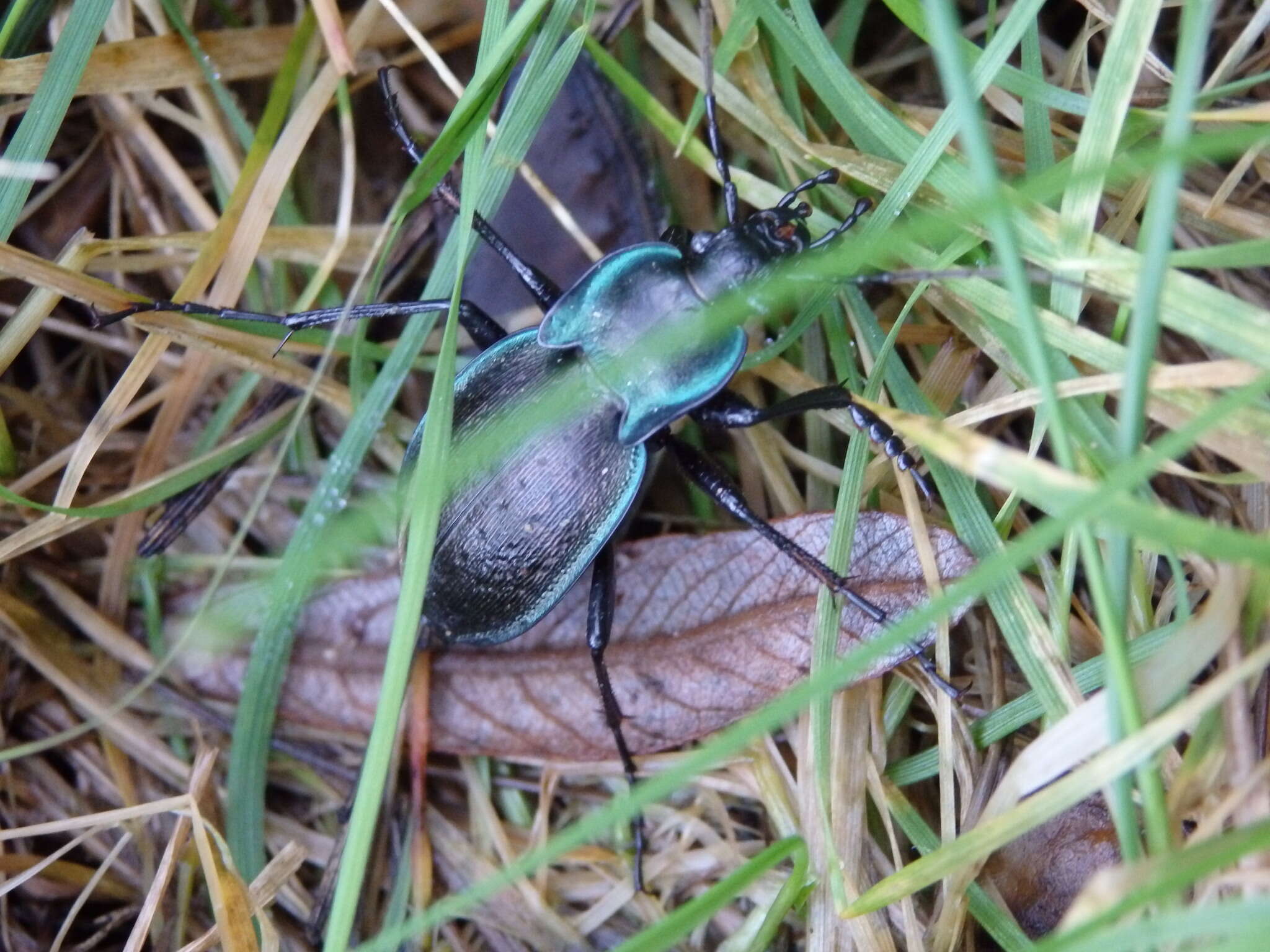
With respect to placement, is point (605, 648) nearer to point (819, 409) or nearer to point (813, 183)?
point (819, 409)

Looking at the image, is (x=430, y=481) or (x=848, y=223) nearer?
(x=430, y=481)

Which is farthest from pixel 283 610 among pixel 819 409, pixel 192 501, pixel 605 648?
pixel 819 409

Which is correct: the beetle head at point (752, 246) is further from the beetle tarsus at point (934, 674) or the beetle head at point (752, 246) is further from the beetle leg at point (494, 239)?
the beetle tarsus at point (934, 674)

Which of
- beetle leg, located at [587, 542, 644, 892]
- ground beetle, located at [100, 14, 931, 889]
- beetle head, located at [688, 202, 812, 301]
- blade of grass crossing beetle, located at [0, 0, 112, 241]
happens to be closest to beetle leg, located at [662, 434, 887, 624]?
ground beetle, located at [100, 14, 931, 889]

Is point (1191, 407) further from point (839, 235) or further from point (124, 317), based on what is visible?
point (124, 317)

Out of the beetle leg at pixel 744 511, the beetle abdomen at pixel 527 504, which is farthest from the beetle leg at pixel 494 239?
the beetle leg at pixel 744 511

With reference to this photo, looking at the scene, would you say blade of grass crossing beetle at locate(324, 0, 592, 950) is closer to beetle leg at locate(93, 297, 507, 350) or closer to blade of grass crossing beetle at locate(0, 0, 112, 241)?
beetle leg at locate(93, 297, 507, 350)
